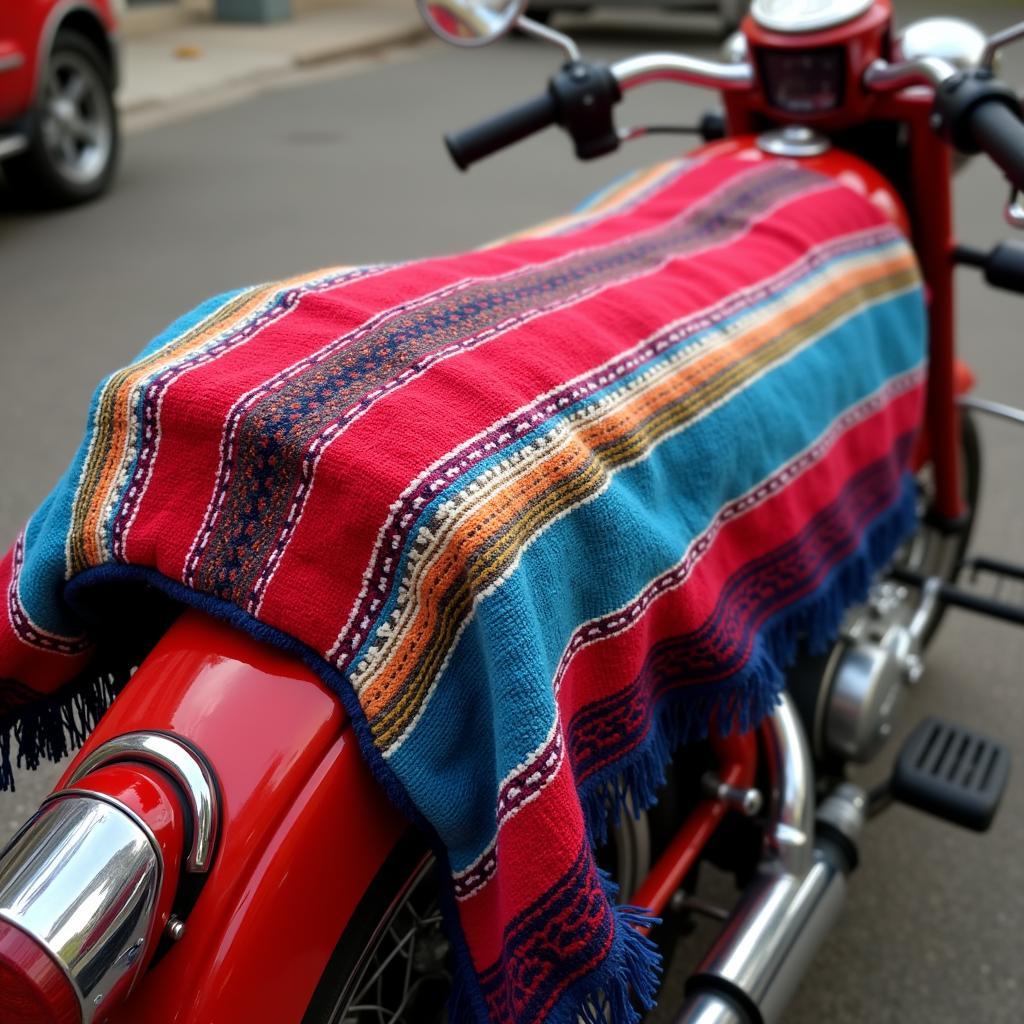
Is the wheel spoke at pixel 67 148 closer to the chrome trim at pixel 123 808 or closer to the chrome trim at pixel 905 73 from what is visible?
the chrome trim at pixel 905 73

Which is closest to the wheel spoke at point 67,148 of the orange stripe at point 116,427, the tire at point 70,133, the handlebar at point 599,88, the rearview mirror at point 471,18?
the tire at point 70,133

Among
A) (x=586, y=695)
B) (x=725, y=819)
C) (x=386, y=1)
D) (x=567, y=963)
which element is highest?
(x=586, y=695)

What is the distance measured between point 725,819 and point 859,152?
1202 mm

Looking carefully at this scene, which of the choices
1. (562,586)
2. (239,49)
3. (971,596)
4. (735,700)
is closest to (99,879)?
(562,586)

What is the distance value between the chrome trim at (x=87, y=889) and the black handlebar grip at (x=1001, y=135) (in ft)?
4.16

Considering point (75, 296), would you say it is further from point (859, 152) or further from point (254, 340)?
point (254, 340)

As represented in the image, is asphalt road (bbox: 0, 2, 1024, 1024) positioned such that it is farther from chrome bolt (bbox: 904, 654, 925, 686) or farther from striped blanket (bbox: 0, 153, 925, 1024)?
striped blanket (bbox: 0, 153, 925, 1024)

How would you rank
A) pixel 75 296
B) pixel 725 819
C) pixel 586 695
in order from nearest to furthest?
pixel 586 695, pixel 725 819, pixel 75 296

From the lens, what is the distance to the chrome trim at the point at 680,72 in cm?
195

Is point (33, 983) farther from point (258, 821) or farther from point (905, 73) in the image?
point (905, 73)

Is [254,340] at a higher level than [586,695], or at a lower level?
higher

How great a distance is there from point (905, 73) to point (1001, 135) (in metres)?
0.34

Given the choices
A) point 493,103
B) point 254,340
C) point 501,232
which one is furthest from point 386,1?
point 254,340

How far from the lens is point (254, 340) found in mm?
1160
